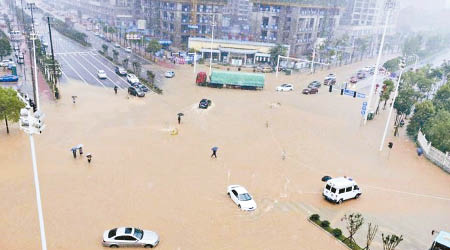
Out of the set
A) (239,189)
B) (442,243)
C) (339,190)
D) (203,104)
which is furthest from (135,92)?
(442,243)

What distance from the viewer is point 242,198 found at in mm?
29188

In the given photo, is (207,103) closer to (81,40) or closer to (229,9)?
(81,40)

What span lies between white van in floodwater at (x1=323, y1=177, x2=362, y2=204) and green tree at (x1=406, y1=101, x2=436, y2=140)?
21568 millimetres

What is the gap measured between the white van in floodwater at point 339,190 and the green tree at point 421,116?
70.8 feet

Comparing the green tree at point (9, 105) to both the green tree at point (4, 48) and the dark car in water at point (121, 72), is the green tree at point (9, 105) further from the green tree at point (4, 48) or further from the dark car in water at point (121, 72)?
the green tree at point (4, 48)

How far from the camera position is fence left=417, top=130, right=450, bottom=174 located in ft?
126

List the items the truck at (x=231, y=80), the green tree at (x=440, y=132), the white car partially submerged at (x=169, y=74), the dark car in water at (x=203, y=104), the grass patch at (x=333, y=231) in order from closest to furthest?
the grass patch at (x=333, y=231) → the green tree at (x=440, y=132) → the dark car in water at (x=203, y=104) → the truck at (x=231, y=80) → the white car partially submerged at (x=169, y=74)

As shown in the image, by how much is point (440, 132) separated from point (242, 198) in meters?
27.0

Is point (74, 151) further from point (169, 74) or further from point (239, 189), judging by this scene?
point (169, 74)

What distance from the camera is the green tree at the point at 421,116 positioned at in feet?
153

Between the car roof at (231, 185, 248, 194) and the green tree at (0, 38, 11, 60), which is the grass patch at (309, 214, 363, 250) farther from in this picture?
the green tree at (0, 38, 11, 60)

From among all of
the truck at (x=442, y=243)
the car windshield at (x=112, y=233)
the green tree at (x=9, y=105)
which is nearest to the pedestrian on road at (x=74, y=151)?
the green tree at (x=9, y=105)

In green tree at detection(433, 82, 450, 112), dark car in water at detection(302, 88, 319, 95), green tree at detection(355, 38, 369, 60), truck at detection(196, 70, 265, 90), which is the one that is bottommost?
dark car in water at detection(302, 88, 319, 95)

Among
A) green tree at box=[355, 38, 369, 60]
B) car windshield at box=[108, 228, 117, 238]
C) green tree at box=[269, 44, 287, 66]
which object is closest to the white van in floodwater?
car windshield at box=[108, 228, 117, 238]
